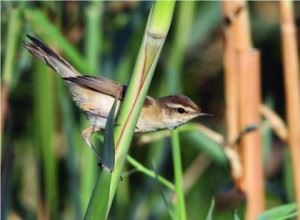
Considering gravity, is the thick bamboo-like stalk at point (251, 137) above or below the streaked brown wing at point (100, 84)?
below

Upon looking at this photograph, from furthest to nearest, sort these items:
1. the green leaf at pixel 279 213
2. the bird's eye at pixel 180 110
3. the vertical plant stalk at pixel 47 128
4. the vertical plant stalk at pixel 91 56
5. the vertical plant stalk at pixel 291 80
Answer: the vertical plant stalk at pixel 47 128 < the vertical plant stalk at pixel 91 56 < the vertical plant stalk at pixel 291 80 < the bird's eye at pixel 180 110 < the green leaf at pixel 279 213

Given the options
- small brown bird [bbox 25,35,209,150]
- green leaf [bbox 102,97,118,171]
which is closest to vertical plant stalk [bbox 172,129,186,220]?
small brown bird [bbox 25,35,209,150]

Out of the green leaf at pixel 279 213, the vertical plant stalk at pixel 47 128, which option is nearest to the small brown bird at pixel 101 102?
the green leaf at pixel 279 213

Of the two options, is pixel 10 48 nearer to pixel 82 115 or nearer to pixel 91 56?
pixel 91 56

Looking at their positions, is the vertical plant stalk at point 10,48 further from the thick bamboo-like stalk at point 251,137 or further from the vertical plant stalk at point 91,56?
the thick bamboo-like stalk at point 251,137

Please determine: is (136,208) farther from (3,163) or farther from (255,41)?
(255,41)

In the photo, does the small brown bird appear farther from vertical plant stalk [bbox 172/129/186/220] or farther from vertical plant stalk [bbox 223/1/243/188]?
vertical plant stalk [bbox 223/1/243/188]
